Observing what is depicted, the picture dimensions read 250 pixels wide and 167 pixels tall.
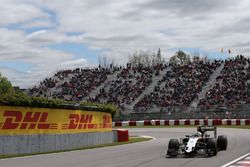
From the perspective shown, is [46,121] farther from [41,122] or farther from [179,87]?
[179,87]

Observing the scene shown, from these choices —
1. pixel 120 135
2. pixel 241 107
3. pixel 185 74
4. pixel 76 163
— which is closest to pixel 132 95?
pixel 185 74

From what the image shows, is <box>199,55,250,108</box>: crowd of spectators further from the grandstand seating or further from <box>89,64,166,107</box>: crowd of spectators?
<box>89,64,166,107</box>: crowd of spectators

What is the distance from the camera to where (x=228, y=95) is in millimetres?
47344

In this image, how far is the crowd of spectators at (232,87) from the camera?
46.3m

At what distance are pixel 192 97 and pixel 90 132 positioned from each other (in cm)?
2953

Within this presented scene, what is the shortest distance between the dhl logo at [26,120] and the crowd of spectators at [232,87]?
27.3 metres

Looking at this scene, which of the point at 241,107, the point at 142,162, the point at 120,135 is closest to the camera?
the point at 142,162

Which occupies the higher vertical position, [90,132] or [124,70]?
[124,70]

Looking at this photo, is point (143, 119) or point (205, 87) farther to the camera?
point (205, 87)

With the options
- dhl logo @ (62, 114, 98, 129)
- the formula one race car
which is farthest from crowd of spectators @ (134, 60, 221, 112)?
the formula one race car

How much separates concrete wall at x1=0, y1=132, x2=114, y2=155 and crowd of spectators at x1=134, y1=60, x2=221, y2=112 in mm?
25914

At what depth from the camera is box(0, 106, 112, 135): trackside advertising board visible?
16.6 m

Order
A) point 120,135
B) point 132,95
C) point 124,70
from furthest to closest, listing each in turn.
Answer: point 124,70, point 132,95, point 120,135

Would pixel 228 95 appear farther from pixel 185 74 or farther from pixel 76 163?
pixel 76 163
